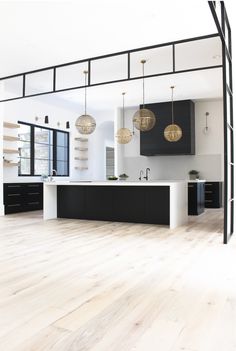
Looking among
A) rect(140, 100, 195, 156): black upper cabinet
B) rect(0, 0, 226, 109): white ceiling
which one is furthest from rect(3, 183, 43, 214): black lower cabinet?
rect(140, 100, 195, 156): black upper cabinet

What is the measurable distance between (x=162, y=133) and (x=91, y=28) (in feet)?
15.5

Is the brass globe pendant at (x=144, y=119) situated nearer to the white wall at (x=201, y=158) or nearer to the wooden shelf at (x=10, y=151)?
the wooden shelf at (x=10, y=151)

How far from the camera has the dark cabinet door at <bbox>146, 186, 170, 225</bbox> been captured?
5648 millimetres

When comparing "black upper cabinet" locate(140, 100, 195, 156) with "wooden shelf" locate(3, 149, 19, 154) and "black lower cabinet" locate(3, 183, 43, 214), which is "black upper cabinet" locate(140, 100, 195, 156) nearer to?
"black lower cabinet" locate(3, 183, 43, 214)

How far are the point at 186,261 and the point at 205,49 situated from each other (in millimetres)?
3919

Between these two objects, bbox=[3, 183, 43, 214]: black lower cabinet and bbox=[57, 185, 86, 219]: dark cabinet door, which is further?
bbox=[3, 183, 43, 214]: black lower cabinet

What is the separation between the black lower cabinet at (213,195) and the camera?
870cm

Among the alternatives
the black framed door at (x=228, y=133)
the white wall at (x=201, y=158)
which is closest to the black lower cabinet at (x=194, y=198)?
the white wall at (x=201, y=158)

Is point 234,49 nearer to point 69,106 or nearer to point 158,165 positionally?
point 158,165

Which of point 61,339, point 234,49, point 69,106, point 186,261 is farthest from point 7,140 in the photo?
point 61,339

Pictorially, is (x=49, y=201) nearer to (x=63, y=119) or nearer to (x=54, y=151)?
(x=54, y=151)

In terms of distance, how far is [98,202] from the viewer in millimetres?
6238

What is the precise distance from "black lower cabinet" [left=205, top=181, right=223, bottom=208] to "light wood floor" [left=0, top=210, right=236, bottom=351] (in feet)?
14.4

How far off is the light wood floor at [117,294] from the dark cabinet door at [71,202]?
1.99 meters
